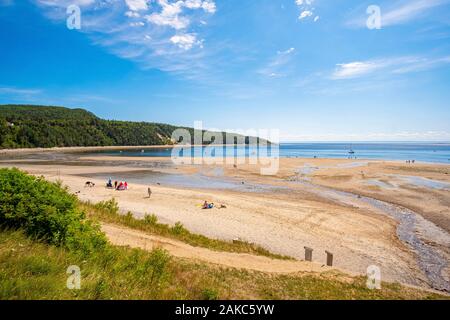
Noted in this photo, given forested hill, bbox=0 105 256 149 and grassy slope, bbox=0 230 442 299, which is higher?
forested hill, bbox=0 105 256 149

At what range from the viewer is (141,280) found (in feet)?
20.3

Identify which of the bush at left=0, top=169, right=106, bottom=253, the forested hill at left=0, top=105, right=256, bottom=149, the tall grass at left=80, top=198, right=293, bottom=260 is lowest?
the tall grass at left=80, top=198, right=293, bottom=260

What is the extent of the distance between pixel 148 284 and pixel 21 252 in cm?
273

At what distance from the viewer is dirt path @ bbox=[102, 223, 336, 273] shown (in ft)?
32.3

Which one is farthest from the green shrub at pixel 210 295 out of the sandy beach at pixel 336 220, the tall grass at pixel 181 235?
the sandy beach at pixel 336 220

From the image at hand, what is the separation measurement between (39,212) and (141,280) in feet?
10.2

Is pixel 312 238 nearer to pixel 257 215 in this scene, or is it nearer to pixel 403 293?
pixel 257 215

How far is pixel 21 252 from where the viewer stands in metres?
5.39

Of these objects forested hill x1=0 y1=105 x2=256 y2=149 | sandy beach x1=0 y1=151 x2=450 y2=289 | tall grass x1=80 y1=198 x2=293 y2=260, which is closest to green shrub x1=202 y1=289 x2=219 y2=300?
tall grass x1=80 y1=198 x2=293 y2=260

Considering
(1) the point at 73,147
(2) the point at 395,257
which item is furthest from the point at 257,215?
(1) the point at 73,147

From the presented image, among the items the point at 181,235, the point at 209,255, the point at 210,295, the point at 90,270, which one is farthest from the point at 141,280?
the point at 181,235

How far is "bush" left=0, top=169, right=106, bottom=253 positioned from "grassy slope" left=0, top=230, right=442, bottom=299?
0.34 meters

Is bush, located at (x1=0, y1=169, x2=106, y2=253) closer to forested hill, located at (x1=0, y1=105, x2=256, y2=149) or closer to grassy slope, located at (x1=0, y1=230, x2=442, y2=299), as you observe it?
grassy slope, located at (x1=0, y1=230, x2=442, y2=299)

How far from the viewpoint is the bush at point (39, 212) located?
6285 millimetres
